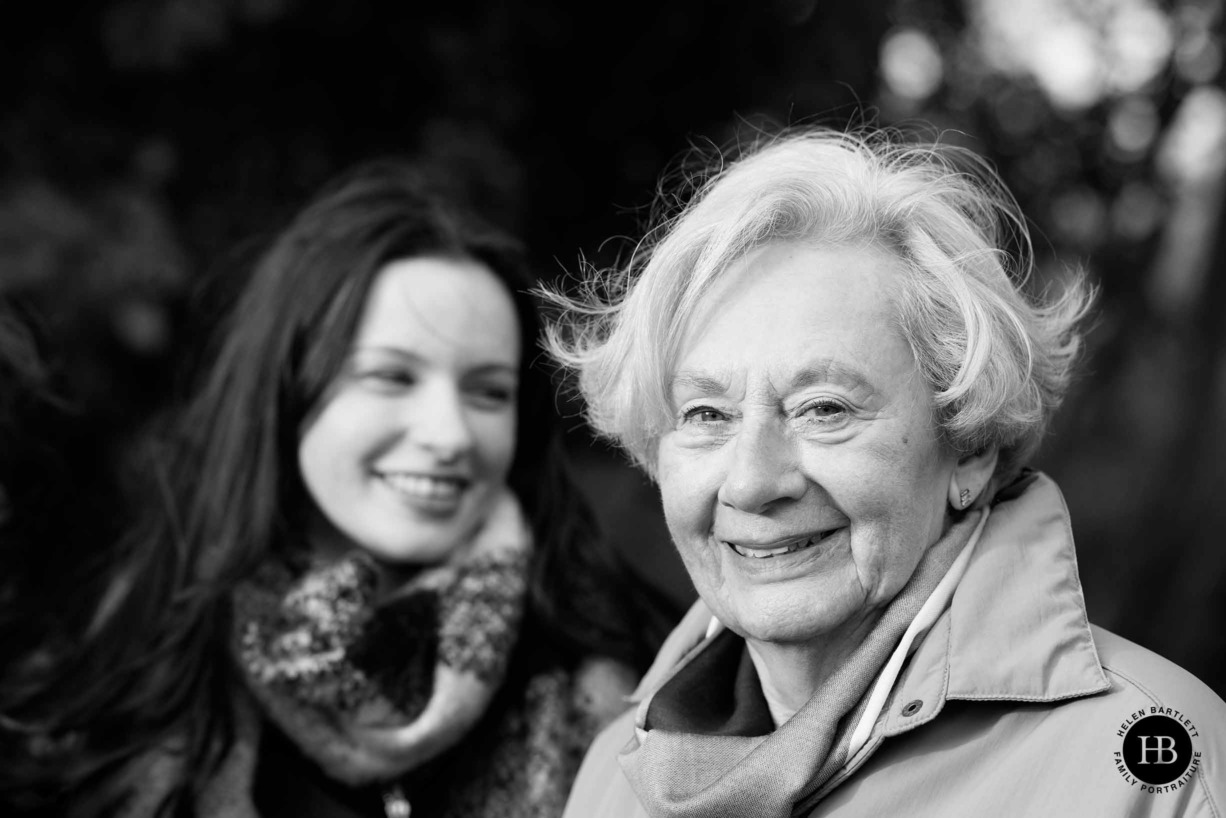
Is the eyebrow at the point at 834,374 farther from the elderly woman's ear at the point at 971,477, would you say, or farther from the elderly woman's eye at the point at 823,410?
the elderly woman's ear at the point at 971,477

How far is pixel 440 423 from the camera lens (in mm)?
2969

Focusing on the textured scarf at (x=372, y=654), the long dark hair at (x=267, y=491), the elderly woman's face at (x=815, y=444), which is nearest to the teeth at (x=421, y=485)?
the textured scarf at (x=372, y=654)

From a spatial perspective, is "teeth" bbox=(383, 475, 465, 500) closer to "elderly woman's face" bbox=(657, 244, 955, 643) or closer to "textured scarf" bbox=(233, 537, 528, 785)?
"textured scarf" bbox=(233, 537, 528, 785)

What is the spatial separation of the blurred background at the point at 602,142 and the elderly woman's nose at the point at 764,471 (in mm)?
1500

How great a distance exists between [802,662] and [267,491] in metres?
1.46

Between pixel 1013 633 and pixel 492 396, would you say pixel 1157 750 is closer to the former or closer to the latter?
pixel 1013 633

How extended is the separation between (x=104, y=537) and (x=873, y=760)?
2.41 meters

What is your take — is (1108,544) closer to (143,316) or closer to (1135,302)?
(1135,302)

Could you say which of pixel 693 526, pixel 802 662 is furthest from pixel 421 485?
pixel 802 662

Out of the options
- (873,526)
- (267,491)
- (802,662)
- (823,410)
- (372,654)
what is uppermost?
(823,410)

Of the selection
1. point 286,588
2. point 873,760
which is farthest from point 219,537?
point 873,760

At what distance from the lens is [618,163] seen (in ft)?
15.9

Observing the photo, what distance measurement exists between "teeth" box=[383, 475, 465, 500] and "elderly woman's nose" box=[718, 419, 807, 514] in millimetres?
1136

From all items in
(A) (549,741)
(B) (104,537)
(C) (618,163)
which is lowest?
(B) (104,537)
